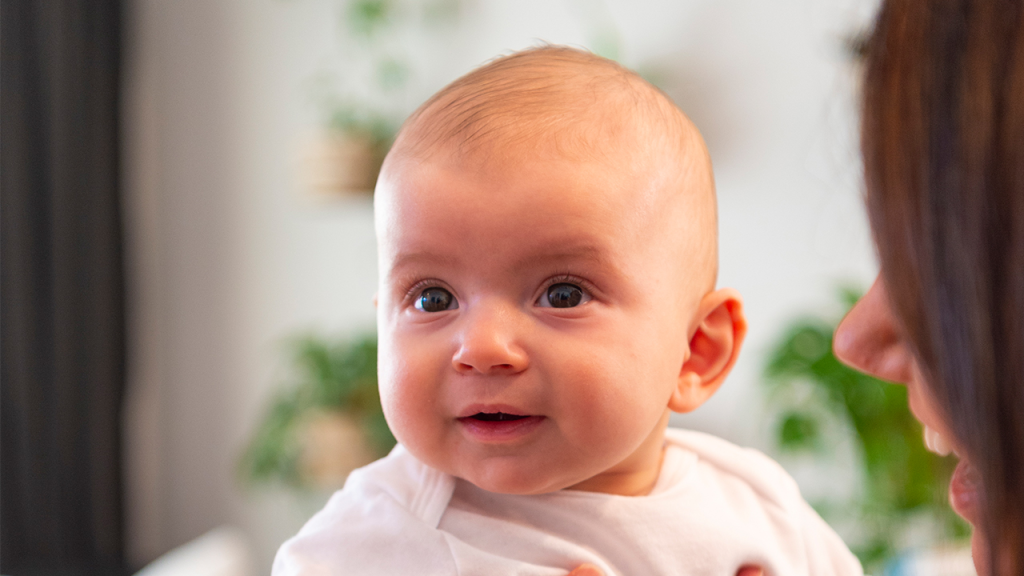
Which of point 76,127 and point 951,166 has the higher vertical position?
point 951,166

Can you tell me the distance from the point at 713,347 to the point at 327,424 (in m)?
1.96

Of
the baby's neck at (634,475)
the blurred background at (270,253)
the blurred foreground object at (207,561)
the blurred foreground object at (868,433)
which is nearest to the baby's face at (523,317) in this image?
the baby's neck at (634,475)

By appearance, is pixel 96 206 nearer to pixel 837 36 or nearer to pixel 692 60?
pixel 692 60

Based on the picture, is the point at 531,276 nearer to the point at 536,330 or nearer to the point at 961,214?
the point at 536,330

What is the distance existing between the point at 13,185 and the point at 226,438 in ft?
4.37

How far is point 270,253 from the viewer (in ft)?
11.0

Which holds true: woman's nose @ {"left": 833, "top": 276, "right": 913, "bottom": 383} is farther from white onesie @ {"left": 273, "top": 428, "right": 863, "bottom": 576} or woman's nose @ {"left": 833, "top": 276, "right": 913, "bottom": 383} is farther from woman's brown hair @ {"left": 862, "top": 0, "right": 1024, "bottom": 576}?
white onesie @ {"left": 273, "top": 428, "right": 863, "bottom": 576}

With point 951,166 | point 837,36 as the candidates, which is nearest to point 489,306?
point 951,166

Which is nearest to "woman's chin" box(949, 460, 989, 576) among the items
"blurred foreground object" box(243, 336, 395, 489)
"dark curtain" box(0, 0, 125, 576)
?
"blurred foreground object" box(243, 336, 395, 489)

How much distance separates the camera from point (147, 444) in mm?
3471

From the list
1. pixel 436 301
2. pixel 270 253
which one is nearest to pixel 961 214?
pixel 436 301

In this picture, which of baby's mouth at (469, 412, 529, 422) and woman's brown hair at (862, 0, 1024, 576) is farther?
baby's mouth at (469, 412, 529, 422)

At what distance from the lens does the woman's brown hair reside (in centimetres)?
51

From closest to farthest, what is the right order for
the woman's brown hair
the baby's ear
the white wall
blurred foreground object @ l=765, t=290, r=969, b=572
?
1. the woman's brown hair
2. the baby's ear
3. blurred foreground object @ l=765, t=290, r=969, b=572
4. the white wall
